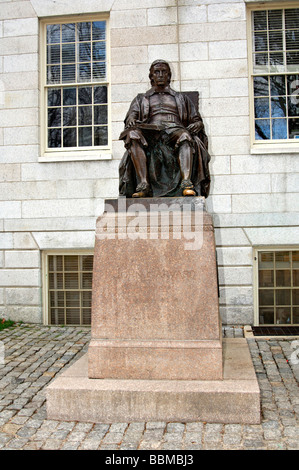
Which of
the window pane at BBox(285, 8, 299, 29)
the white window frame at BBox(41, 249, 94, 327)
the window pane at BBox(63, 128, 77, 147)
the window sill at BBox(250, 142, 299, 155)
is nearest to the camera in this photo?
the window sill at BBox(250, 142, 299, 155)

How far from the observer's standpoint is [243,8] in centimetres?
763

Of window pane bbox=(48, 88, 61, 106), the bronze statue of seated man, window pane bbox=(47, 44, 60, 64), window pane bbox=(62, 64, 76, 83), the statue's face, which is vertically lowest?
the bronze statue of seated man

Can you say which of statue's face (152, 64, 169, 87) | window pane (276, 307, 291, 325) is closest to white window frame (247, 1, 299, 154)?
window pane (276, 307, 291, 325)

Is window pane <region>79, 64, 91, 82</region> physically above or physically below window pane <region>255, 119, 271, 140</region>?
above

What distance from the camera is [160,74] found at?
4.91m

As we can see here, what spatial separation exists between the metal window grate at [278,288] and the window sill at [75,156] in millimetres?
3376

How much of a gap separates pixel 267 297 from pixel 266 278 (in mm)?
339

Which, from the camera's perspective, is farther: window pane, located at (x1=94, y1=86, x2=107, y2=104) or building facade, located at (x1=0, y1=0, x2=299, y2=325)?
window pane, located at (x1=94, y1=86, x2=107, y2=104)

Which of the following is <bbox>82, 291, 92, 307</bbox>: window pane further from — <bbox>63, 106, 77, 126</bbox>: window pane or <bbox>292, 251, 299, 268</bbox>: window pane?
<bbox>292, 251, 299, 268</bbox>: window pane

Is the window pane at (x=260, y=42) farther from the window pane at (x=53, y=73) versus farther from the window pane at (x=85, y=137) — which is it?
the window pane at (x=53, y=73)

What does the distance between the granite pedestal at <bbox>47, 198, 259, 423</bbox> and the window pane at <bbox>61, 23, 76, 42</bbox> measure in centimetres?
553

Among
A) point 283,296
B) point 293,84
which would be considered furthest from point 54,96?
point 283,296

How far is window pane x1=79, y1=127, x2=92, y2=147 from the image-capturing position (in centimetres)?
828

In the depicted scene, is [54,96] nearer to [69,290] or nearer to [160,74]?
[69,290]
